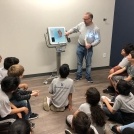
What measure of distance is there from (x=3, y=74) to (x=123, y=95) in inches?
63.5

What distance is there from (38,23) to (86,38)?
996 millimetres

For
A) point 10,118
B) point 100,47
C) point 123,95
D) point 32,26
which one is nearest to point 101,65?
point 100,47

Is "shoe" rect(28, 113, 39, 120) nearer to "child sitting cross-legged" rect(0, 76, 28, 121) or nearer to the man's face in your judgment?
"child sitting cross-legged" rect(0, 76, 28, 121)

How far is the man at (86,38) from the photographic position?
422 cm

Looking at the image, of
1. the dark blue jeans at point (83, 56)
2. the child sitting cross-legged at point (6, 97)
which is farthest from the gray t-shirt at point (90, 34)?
the child sitting cross-legged at point (6, 97)

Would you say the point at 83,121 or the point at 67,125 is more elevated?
the point at 83,121

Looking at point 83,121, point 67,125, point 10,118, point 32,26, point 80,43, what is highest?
point 32,26

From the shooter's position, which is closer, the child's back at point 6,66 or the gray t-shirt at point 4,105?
the gray t-shirt at point 4,105

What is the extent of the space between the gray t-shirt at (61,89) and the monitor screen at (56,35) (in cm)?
116

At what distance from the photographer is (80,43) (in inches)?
173

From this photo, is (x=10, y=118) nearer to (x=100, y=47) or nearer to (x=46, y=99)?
(x=46, y=99)

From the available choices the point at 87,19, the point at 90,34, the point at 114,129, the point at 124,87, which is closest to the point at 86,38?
the point at 90,34

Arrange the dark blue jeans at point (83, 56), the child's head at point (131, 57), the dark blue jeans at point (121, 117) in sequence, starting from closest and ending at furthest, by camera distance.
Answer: the dark blue jeans at point (121, 117) < the child's head at point (131, 57) < the dark blue jeans at point (83, 56)

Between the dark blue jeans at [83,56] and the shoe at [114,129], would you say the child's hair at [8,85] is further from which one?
the dark blue jeans at [83,56]
